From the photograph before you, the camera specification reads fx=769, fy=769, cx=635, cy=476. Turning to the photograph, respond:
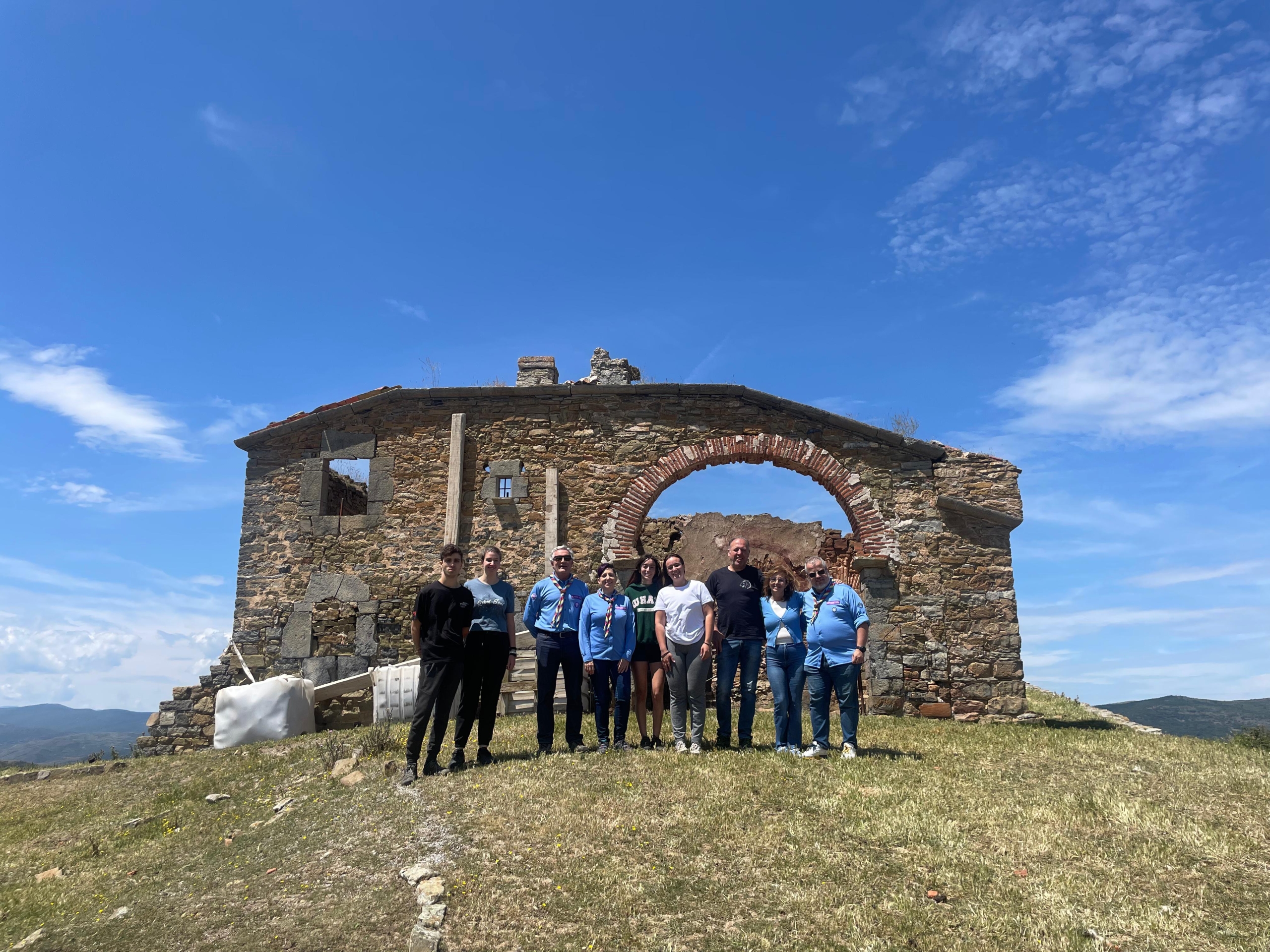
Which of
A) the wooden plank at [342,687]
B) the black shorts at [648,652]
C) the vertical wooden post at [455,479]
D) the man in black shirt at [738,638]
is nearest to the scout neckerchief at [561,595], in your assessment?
the black shorts at [648,652]

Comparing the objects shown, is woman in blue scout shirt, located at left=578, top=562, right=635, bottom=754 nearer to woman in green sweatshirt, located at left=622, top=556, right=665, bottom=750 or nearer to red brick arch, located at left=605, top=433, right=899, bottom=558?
woman in green sweatshirt, located at left=622, top=556, right=665, bottom=750

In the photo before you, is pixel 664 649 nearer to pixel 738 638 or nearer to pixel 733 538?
pixel 738 638

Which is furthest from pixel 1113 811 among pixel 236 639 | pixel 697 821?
pixel 236 639

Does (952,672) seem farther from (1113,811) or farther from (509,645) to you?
(509,645)

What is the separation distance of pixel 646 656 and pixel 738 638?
0.86 metres

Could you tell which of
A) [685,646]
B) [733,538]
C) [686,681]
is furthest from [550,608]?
[733,538]

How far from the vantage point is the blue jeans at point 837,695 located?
22.1 feet

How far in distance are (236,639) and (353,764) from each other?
538cm

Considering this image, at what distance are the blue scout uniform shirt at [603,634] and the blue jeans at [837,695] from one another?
1.65 metres

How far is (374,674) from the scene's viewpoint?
10.0 m

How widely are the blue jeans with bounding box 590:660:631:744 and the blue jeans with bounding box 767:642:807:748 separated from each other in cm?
129

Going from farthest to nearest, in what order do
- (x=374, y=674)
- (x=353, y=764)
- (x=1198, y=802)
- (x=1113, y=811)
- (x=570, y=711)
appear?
(x=374, y=674) → (x=353, y=764) → (x=570, y=711) → (x=1198, y=802) → (x=1113, y=811)

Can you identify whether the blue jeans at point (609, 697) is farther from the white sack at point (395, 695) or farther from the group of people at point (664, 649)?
the white sack at point (395, 695)

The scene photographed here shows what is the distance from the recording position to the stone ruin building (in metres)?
10.5
